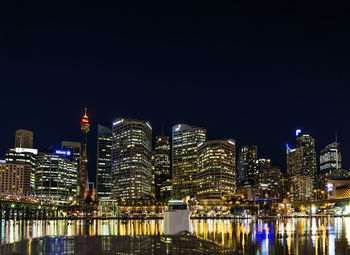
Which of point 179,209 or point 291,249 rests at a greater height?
point 179,209

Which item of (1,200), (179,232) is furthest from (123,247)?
(1,200)

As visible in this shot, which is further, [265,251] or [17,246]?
[265,251]

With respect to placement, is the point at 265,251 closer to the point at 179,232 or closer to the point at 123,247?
the point at 179,232

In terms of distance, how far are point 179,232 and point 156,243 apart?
8594 millimetres

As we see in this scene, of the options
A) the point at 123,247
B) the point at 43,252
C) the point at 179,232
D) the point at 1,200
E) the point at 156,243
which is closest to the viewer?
the point at 43,252

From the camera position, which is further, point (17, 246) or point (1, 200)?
point (1, 200)

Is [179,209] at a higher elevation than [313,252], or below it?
higher

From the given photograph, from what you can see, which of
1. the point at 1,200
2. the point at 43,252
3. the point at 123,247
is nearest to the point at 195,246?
the point at 123,247

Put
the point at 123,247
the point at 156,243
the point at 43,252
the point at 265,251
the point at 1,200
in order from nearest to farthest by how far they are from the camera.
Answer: the point at 43,252 → the point at 123,247 → the point at 156,243 → the point at 265,251 → the point at 1,200

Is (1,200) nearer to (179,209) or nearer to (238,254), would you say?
(179,209)

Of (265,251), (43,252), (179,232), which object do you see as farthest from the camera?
(179,232)

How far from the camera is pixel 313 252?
3466 cm

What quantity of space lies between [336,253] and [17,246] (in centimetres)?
2523

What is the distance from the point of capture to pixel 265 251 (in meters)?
35.8
